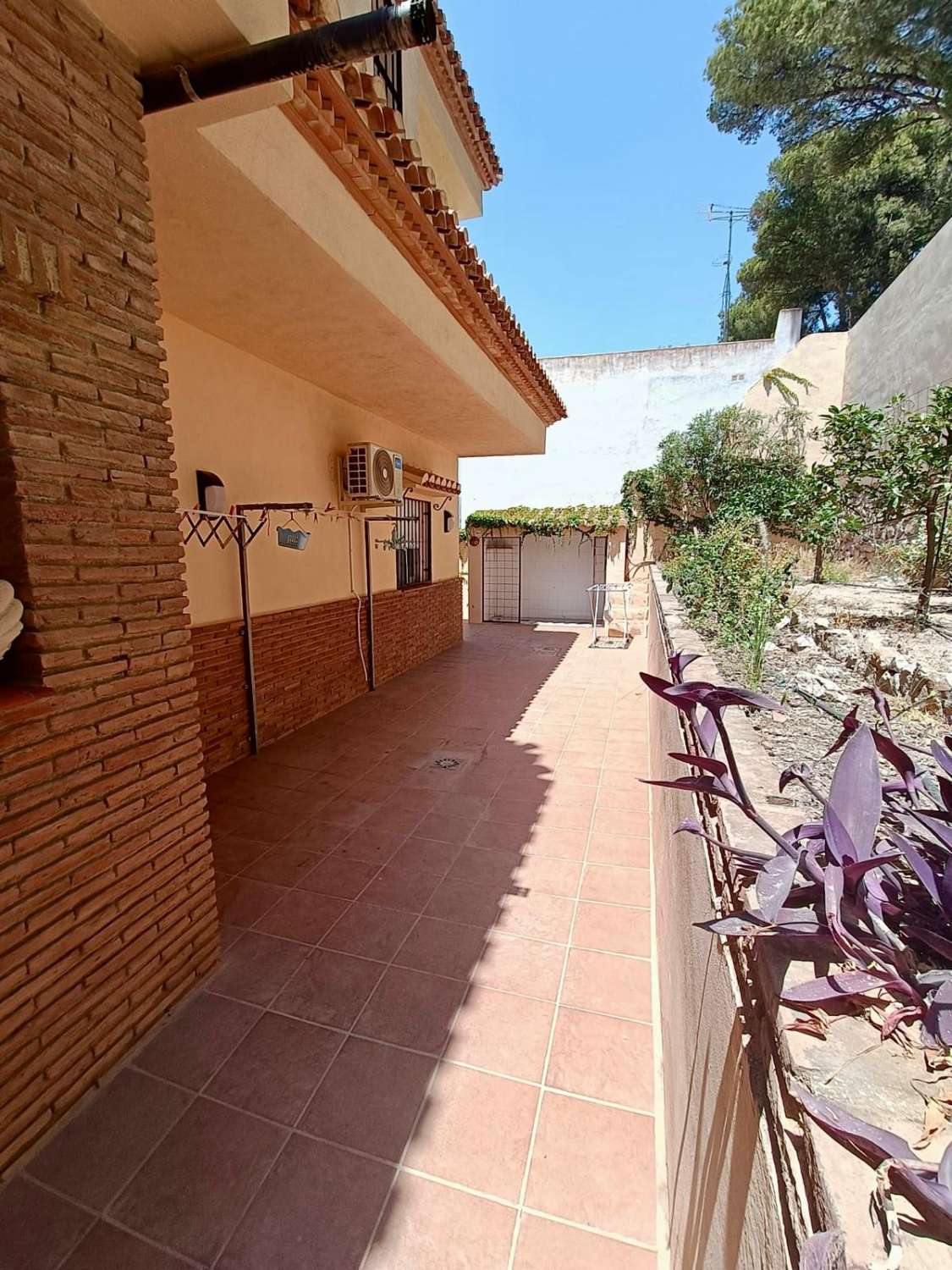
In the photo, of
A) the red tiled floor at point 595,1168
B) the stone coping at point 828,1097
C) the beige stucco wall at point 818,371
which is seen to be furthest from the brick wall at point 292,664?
the beige stucco wall at point 818,371

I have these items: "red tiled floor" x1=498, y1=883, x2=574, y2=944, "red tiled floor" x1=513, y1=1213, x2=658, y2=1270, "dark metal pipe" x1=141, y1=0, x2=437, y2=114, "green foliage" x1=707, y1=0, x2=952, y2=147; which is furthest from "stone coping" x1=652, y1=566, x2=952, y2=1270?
"green foliage" x1=707, y1=0, x2=952, y2=147

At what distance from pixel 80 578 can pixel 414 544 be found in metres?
7.34

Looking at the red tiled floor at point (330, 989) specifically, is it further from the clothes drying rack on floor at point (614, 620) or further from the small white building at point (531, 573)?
the small white building at point (531, 573)

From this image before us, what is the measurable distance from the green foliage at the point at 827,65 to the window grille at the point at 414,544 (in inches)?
560

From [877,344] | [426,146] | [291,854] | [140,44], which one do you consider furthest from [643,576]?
[140,44]

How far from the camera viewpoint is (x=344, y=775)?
4.73m

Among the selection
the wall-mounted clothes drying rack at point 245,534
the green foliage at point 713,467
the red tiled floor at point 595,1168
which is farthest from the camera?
the green foliage at point 713,467

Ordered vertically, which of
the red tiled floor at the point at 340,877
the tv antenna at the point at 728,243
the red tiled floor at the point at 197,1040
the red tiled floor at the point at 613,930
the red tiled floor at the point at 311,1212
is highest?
the tv antenna at the point at 728,243

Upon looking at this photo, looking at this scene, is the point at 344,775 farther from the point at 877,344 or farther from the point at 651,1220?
the point at 877,344

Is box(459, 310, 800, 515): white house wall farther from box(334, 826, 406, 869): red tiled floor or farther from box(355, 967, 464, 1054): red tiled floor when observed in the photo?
box(355, 967, 464, 1054): red tiled floor

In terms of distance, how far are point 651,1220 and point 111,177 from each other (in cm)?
386

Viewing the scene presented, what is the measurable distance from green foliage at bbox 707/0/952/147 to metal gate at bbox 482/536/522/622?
1265 cm

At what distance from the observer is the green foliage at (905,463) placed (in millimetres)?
4926

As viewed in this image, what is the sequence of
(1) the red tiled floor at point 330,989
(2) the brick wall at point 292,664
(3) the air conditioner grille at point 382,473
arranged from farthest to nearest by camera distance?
1. (3) the air conditioner grille at point 382,473
2. (2) the brick wall at point 292,664
3. (1) the red tiled floor at point 330,989
